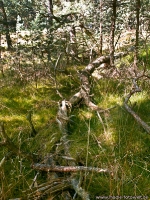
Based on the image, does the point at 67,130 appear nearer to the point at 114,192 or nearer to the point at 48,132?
the point at 48,132

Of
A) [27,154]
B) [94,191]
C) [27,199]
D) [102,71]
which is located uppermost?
[102,71]

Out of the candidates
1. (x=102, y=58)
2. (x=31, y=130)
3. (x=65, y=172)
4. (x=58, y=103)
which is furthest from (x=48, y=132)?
(x=102, y=58)

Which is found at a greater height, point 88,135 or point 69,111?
point 88,135

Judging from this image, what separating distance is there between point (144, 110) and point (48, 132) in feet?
6.15

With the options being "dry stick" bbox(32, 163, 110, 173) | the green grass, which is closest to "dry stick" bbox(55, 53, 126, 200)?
"dry stick" bbox(32, 163, 110, 173)

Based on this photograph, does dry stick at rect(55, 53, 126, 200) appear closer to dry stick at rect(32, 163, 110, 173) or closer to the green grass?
dry stick at rect(32, 163, 110, 173)

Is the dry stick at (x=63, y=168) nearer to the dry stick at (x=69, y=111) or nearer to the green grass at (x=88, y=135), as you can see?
the dry stick at (x=69, y=111)

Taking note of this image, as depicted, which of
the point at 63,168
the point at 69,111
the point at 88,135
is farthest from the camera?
the point at 69,111

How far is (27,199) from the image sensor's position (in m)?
2.40

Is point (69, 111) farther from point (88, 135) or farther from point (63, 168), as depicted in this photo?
point (88, 135)

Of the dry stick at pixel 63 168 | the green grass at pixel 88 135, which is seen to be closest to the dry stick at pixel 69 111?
the dry stick at pixel 63 168

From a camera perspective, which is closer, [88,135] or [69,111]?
[88,135]

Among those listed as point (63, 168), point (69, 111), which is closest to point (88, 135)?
point (63, 168)

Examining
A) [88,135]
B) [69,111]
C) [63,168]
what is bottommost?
[63,168]
